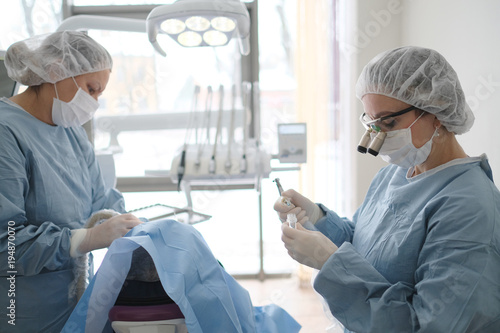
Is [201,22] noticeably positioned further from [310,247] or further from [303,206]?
[310,247]

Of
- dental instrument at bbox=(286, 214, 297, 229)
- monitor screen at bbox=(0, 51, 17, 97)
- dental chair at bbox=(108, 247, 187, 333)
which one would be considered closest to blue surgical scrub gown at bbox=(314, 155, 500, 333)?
dental instrument at bbox=(286, 214, 297, 229)

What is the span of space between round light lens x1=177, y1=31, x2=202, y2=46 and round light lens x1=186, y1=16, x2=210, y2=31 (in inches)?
1.1

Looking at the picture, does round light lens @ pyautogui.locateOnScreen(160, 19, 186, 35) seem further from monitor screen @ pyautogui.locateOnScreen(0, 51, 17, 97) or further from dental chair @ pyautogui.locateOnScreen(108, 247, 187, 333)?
dental chair @ pyautogui.locateOnScreen(108, 247, 187, 333)

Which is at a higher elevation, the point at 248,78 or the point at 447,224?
the point at 248,78

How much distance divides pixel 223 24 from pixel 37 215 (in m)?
0.78

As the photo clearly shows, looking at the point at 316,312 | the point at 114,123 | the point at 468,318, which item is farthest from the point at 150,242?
the point at 114,123

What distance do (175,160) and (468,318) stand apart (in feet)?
3.61

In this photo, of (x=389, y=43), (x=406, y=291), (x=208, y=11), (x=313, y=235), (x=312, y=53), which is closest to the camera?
(x=406, y=291)

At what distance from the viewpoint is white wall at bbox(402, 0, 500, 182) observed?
5.15 feet

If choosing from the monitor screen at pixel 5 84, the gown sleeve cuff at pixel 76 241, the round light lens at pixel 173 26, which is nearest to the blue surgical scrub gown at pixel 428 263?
the gown sleeve cuff at pixel 76 241

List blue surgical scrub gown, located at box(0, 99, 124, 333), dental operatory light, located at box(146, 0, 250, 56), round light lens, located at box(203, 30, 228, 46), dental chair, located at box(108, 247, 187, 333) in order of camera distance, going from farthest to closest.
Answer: round light lens, located at box(203, 30, 228, 46), dental operatory light, located at box(146, 0, 250, 56), blue surgical scrub gown, located at box(0, 99, 124, 333), dental chair, located at box(108, 247, 187, 333)

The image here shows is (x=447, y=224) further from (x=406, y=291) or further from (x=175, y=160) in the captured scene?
(x=175, y=160)

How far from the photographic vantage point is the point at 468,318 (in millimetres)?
878

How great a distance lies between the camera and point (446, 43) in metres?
1.96
